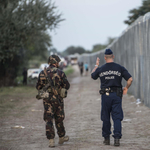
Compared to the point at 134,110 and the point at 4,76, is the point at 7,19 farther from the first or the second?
the point at 134,110

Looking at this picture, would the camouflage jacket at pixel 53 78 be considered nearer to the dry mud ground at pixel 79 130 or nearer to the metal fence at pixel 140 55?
the dry mud ground at pixel 79 130

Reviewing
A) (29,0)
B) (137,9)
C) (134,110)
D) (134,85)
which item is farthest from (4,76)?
(137,9)

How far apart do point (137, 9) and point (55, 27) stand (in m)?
26.1

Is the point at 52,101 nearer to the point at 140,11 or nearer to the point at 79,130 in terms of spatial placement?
the point at 79,130

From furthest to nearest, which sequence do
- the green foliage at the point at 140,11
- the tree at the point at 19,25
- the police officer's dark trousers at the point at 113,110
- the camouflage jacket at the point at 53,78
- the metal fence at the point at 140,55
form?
the green foliage at the point at 140,11 → the tree at the point at 19,25 → the metal fence at the point at 140,55 → the camouflage jacket at the point at 53,78 → the police officer's dark trousers at the point at 113,110

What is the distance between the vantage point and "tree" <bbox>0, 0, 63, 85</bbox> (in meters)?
19.4

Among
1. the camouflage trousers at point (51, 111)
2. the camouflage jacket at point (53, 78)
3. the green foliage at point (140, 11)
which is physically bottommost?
the camouflage trousers at point (51, 111)

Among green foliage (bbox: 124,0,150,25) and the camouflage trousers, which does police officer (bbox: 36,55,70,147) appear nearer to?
the camouflage trousers

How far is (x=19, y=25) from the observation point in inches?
776

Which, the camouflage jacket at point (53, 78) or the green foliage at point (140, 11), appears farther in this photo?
the green foliage at point (140, 11)

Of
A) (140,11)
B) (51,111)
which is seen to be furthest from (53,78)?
(140,11)

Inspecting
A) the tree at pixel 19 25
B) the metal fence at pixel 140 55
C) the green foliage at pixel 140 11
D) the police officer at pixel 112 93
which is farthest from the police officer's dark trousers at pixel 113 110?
the green foliage at pixel 140 11

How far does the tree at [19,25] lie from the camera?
1938 centimetres

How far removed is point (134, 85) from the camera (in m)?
14.0
